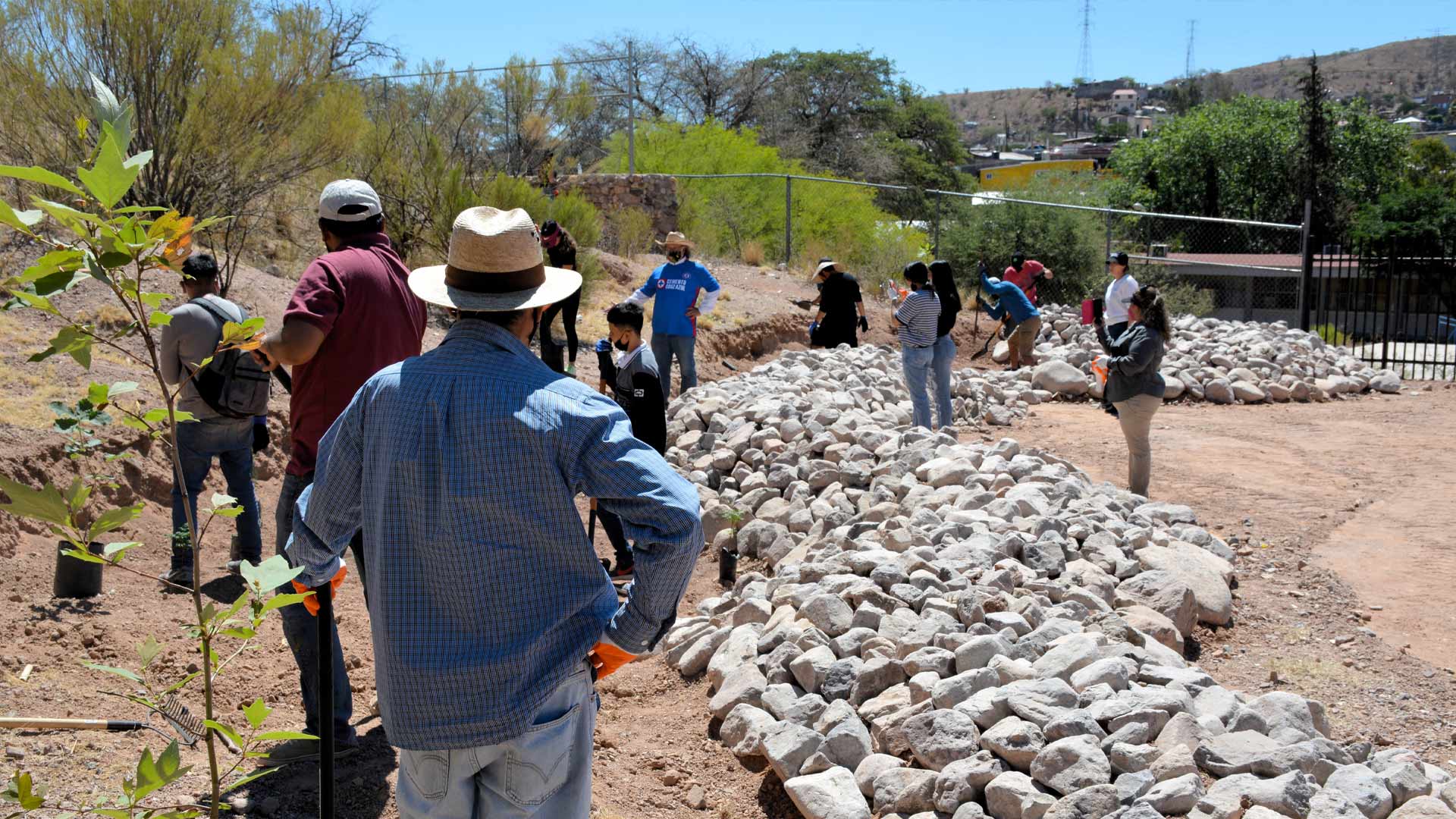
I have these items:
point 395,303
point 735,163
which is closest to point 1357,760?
point 395,303

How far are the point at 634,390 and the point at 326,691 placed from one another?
3543mm

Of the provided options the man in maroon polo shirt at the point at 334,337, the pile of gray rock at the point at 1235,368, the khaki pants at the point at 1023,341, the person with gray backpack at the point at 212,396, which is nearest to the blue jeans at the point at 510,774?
the man in maroon polo shirt at the point at 334,337

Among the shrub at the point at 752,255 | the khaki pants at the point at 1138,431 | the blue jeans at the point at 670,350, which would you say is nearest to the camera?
the khaki pants at the point at 1138,431

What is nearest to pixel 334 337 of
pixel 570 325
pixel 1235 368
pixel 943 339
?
pixel 943 339

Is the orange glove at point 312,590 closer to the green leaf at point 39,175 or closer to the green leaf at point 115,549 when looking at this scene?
the green leaf at point 115,549

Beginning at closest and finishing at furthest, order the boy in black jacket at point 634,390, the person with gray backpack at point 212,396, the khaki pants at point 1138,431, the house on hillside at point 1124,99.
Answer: the person with gray backpack at point 212,396
the boy in black jacket at point 634,390
the khaki pants at point 1138,431
the house on hillside at point 1124,99

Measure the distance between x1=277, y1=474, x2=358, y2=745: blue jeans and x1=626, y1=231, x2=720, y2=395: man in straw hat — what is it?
550 cm

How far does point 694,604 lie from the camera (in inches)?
255

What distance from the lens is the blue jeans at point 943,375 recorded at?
9.54m

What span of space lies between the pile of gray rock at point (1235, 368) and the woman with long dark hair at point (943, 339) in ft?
13.4

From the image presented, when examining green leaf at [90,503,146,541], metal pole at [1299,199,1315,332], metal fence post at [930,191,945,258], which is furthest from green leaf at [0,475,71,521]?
metal fence post at [930,191,945,258]

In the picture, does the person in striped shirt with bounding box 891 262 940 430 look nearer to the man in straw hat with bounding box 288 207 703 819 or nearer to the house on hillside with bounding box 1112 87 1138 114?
the man in straw hat with bounding box 288 207 703 819

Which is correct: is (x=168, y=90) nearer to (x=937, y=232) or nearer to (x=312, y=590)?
(x=312, y=590)

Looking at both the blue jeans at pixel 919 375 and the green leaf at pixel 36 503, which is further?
the blue jeans at pixel 919 375
